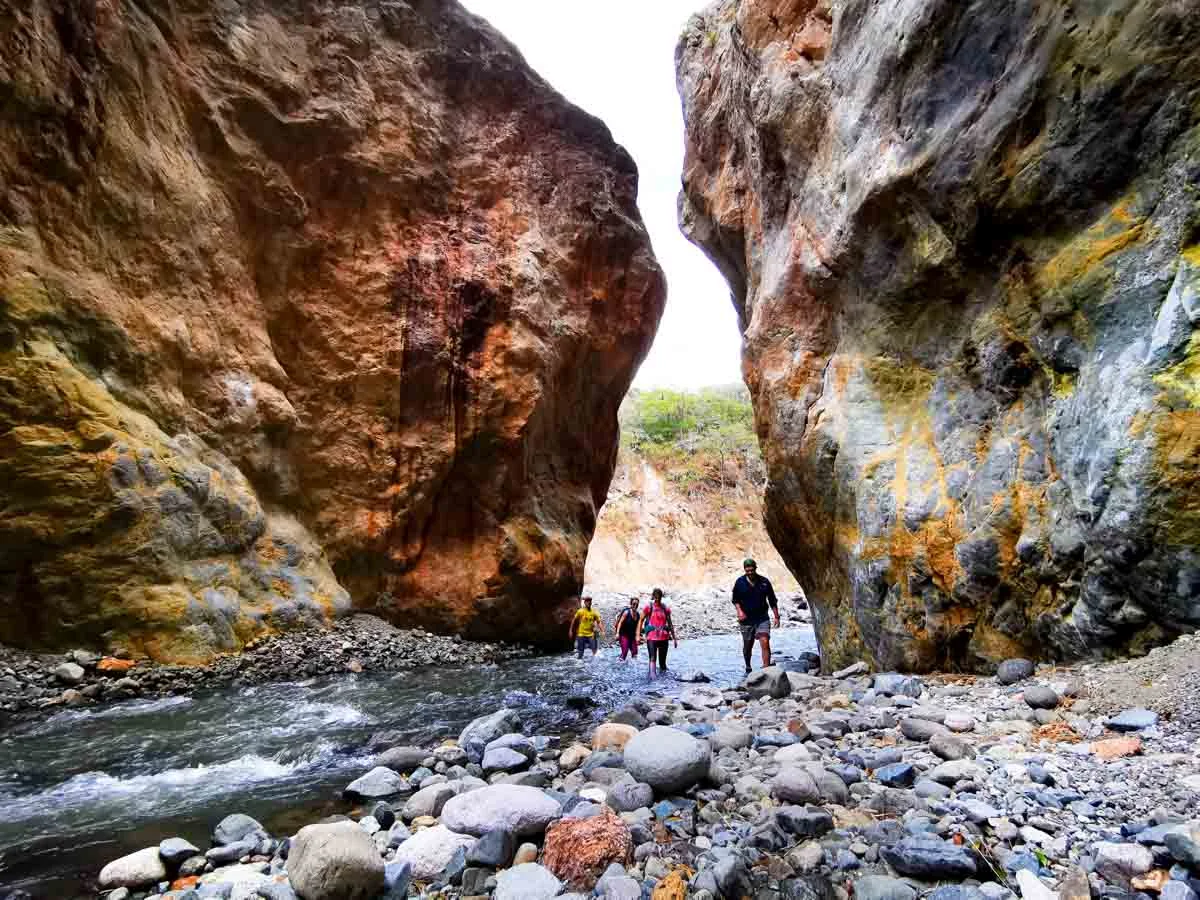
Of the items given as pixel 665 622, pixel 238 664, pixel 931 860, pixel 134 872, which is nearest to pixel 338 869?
pixel 134 872

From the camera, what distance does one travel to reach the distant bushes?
38812mm

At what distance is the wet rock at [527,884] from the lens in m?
2.70

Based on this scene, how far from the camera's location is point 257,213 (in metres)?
12.4

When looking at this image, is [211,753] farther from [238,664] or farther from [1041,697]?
[1041,697]

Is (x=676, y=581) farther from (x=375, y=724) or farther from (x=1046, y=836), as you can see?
(x=1046, y=836)

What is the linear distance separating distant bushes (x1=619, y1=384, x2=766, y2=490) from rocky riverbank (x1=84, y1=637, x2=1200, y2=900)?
3387cm

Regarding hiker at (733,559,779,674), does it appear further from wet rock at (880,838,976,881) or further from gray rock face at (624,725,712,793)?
wet rock at (880,838,976,881)

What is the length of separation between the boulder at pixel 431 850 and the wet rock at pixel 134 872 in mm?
1236

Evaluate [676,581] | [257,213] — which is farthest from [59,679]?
[676,581]

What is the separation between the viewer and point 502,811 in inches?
134

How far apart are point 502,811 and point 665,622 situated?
7.51 metres

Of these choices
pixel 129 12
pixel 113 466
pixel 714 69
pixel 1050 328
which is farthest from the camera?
pixel 714 69

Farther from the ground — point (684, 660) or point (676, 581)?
point (676, 581)

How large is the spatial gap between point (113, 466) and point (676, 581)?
27623 mm
